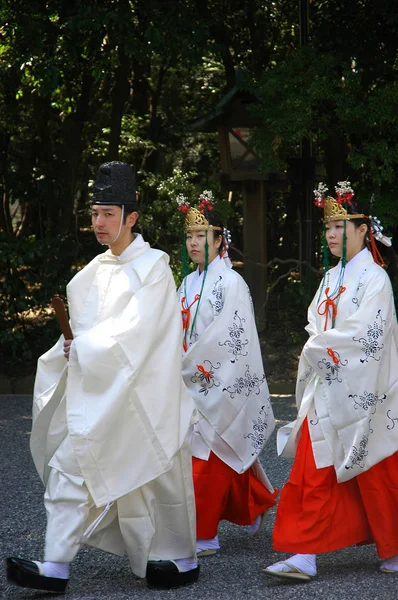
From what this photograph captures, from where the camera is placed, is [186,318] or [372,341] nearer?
[372,341]

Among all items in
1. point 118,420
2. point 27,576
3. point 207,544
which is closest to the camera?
point 27,576

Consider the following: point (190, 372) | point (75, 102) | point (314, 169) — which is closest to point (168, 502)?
point (190, 372)

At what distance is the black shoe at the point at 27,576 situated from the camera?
350 cm

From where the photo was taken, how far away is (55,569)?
356 centimetres

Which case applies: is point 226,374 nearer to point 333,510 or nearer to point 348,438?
point 348,438

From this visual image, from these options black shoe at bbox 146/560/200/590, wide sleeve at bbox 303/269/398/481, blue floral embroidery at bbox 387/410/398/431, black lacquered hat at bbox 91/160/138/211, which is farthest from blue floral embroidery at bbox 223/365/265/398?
black lacquered hat at bbox 91/160/138/211

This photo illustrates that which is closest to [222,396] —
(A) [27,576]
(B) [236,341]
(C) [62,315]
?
(B) [236,341]

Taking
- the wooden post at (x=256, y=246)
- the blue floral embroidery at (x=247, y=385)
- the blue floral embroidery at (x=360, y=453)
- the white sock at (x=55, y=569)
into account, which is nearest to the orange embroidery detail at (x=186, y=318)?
the blue floral embroidery at (x=247, y=385)

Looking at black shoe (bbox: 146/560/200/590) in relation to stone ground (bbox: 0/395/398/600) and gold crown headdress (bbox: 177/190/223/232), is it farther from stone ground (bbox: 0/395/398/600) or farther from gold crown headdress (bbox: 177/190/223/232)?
gold crown headdress (bbox: 177/190/223/232)

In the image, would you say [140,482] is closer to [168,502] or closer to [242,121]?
[168,502]

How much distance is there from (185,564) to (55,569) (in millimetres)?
612

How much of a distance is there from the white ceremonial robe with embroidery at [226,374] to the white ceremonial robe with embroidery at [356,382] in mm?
481

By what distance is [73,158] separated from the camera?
10820mm

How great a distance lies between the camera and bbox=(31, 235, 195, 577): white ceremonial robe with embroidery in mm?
3621
